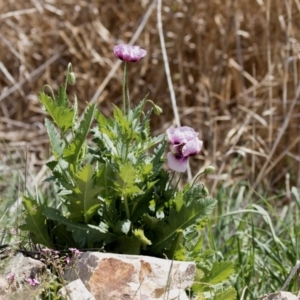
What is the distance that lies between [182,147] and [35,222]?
42cm

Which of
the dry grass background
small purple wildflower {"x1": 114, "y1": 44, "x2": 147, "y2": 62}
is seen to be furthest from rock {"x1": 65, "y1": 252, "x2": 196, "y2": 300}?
the dry grass background

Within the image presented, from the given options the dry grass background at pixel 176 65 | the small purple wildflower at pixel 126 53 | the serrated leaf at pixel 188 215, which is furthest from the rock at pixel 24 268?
the dry grass background at pixel 176 65

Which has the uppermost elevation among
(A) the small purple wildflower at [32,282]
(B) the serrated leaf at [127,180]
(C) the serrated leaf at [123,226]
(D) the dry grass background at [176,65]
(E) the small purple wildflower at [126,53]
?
(E) the small purple wildflower at [126,53]

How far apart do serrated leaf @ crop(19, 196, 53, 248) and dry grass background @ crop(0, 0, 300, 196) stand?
247 cm

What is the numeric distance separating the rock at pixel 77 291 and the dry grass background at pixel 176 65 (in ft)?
8.66

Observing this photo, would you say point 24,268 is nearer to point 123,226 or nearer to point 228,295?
point 123,226

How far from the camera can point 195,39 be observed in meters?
4.91

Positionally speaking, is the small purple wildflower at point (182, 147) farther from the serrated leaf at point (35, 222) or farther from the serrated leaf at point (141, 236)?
the serrated leaf at point (35, 222)

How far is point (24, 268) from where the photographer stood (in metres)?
1.82

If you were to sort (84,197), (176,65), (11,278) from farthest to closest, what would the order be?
(176,65) → (84,197) → (11,278)

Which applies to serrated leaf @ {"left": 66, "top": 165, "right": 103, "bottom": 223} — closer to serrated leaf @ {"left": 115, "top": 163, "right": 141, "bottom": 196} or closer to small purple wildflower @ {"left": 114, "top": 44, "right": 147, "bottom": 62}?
serrated leaf @ {"left": 115, "top": 163, "right": 141, "bottom": 196}

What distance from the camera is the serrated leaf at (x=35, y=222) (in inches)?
74.7

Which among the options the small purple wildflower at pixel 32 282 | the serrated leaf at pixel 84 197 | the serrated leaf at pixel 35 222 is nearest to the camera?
the small purple wildflower at pixel 32 282

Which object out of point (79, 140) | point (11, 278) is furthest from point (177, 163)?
point (11, 278)
